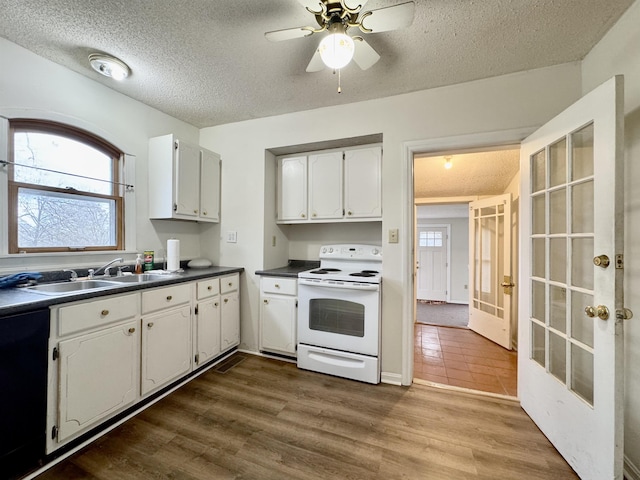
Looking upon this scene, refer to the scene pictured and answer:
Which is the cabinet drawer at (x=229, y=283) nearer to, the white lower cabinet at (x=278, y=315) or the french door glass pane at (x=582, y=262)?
the white lower cabinet at (x=278, y=315)

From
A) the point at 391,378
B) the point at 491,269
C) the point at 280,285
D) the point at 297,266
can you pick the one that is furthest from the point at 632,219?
the point at 297,266

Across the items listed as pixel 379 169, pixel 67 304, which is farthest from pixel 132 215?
pixel 379 169

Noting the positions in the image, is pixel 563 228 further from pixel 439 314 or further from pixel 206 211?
pixel 439 314

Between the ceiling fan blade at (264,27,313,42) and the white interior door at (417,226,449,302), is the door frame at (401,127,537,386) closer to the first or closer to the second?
the ceiling fan blade at (264,27,313,42)

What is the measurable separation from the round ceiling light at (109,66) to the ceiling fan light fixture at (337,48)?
1.52 meters

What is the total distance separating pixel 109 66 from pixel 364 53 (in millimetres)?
1762

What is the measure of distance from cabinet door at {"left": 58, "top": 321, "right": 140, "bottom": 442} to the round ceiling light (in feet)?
5.83

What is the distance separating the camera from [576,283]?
1.46 metres

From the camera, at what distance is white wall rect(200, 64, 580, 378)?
1.96 meters

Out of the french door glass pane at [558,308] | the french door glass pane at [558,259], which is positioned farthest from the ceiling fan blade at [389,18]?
the french door glass pane at [558,308]

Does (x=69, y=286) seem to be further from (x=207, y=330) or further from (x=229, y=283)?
(x=229, y=283)

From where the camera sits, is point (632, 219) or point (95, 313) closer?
point (632, 219)

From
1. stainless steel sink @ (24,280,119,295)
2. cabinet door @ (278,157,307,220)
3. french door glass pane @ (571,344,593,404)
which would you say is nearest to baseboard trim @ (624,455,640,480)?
french door glass pane @ (571,344,593,404)

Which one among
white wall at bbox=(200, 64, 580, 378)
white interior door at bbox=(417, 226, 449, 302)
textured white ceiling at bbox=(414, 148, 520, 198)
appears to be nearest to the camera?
white wall at bbox=(200, 64, 580, 378)
